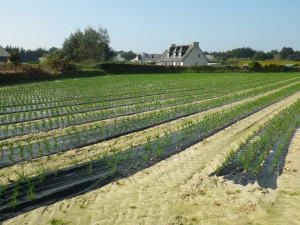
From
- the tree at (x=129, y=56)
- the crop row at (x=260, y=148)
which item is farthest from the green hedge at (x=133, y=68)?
the tree at (x=129, y=56)

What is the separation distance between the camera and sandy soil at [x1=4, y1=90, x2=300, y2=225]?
156 inches

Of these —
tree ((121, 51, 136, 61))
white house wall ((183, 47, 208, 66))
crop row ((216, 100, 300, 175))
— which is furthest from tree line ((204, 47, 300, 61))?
crop row ((216, 100, 300, 175))

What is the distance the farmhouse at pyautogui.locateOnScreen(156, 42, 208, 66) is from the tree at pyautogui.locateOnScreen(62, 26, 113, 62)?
19.8 m

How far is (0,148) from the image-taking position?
268 inches

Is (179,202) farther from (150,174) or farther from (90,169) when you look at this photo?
(90,169)

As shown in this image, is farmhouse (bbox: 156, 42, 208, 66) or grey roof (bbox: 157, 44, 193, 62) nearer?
farmhouse (bbox: 156, 42, 208, 66)

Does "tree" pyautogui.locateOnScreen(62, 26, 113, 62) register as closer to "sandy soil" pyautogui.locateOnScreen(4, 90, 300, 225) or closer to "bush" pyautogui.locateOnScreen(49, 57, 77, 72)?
"bush" pyautogui.locateOnScreen(49, 57, 77, 72)

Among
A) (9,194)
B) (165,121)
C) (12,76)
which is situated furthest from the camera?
(12,76)

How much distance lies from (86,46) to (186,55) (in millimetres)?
24132

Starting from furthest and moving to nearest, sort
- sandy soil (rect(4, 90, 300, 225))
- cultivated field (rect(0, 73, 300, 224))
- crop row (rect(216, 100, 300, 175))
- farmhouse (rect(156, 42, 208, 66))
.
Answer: farmhouse (rect(156, 42, 208, 66)) → crop row (rect(216, 100, 300, 175)) → cultivated field (rect(0, 73, 300, 224)) → sandy soil (rect(4, 90, 300, 225))

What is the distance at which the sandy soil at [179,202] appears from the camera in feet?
13.0

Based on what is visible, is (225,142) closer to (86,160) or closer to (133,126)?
(133,126)

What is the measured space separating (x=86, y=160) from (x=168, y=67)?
43.3 metres

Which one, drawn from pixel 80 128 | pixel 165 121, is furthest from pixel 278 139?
pixel 80 128
